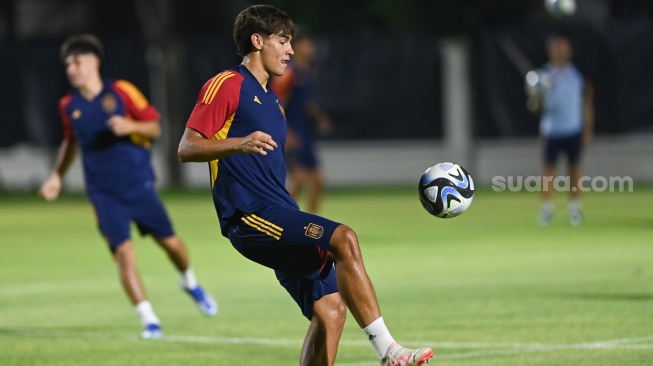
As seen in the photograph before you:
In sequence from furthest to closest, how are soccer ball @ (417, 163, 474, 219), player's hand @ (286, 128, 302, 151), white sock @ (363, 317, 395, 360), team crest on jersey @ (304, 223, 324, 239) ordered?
player's hand @ (286, 128, 302, 151) → soccer ball @ (417, 163, 474, 219) → team crest on jersey @ (304, 223, 324, 239) → white sock @ (363, 317, 395, 360)

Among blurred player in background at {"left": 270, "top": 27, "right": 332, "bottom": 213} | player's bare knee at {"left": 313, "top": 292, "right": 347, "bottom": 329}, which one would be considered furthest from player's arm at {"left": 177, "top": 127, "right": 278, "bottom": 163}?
blurred player in background at {"left": 270, "top": 27, "right": 332, "bottom": 213}

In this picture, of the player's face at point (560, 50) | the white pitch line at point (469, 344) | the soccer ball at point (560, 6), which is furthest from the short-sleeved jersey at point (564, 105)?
the white pitch line at point (469, 344)

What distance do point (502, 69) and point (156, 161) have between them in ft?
28.6

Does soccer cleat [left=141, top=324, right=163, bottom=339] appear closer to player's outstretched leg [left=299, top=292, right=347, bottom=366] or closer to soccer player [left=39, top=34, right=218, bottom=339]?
soccer player [left=39, top=34, right=218, bottom=339]

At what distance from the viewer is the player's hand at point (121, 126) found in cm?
1148

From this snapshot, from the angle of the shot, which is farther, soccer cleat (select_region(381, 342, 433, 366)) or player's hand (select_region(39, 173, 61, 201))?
player's hand (select_region(39, 173, 61, 201))

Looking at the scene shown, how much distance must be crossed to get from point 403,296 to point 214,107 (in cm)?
552

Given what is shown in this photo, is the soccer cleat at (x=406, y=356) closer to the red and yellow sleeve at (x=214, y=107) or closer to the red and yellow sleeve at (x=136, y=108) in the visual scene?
the red and yellow sleeve at (x=214, y=107)

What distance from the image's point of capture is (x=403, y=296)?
42.6 ft

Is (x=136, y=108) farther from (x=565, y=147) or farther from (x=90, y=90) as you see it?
(x=565, y=147)

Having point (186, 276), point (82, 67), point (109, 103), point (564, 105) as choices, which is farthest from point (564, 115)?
point (82, 67)

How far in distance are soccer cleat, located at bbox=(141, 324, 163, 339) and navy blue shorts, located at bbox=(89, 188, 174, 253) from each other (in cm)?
91

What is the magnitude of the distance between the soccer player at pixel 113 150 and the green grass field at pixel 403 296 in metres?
0.87

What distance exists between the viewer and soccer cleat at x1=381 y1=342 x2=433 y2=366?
709 cm
